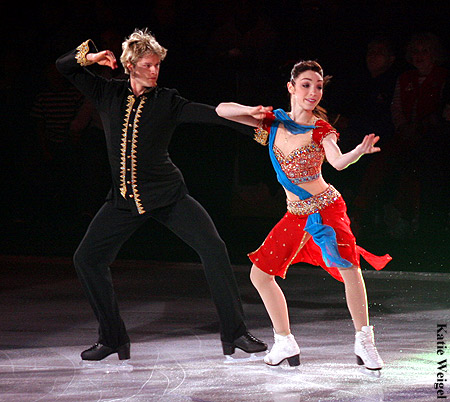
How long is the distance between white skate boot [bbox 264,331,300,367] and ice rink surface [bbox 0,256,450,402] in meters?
0.05

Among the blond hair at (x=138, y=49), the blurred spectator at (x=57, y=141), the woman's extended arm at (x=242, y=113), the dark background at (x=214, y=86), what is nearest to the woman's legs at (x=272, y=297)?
the woman's extended arm at (x=242, y=113)

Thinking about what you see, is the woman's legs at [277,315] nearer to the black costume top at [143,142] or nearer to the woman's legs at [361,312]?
the woman's legs at [361,312]

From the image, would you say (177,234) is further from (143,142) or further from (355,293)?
(355,293)

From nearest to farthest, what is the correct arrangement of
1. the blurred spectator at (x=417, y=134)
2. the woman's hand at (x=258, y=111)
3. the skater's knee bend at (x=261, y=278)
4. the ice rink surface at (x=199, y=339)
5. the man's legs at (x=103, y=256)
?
1. the ice rink surface at (x=199, y=339)
2. the woman's hand at (x=258, y=111)
3. the skater's knee bend at (x=261, y=278)
4. the man's legs at (x=103, y=256)
5. the blurred spectator at (x=417, y=134)

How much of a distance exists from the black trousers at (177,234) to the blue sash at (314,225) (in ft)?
1.49

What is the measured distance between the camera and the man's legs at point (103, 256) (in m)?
4.29

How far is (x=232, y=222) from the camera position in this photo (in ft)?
27.2

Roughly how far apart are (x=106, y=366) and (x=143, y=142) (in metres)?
1.13

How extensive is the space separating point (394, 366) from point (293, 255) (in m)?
0.74

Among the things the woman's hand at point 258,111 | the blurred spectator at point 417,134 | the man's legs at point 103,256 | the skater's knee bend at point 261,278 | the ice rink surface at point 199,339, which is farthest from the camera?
the blurred spectator at point 417,134

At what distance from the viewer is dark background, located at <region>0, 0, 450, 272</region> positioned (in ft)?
25.6

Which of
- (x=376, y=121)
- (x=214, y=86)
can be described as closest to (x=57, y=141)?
(x=214, y=86)

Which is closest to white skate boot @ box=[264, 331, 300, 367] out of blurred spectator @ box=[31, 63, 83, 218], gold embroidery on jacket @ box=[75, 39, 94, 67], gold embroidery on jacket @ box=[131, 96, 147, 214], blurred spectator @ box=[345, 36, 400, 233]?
gold embroidery on jacket @ box=[131, 96, 147, 214]

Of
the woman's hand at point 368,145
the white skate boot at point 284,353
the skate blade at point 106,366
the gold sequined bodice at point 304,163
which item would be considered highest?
the woman's hand at point 368,145
